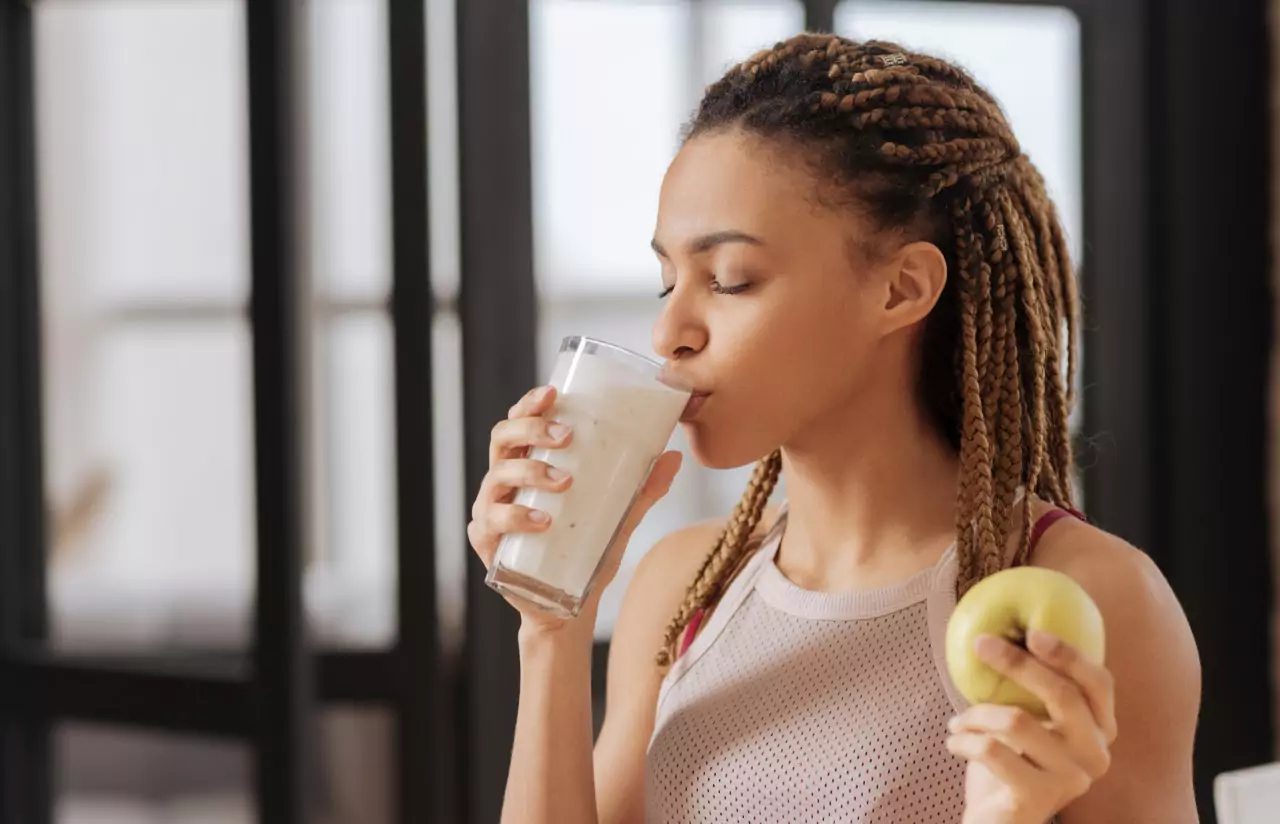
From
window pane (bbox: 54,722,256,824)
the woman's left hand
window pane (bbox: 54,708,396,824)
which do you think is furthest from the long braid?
window pane (bbox: 54,722,256,824)

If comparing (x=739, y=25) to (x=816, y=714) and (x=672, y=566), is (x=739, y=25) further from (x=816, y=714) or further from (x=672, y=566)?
(x=816, y=714)

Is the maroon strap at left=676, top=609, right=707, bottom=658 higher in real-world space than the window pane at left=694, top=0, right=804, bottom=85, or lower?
lower

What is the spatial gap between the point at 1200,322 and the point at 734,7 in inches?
37.7

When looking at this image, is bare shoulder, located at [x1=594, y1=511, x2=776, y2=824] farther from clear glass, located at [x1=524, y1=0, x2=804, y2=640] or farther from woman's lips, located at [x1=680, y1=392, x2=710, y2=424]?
clear glass, located at [x1=524, y1=0, x2=804, y2=640]

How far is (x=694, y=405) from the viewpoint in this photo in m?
1.06

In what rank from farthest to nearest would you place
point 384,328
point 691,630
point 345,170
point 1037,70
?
point 345,170, point 384,328, point 1037,70, point 691,630

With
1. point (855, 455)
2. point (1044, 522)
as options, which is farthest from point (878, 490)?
point (1044, 522)

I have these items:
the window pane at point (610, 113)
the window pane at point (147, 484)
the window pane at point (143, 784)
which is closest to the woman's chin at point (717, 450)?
the window pane at point (610, 113)

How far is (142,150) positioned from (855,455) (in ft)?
7.38

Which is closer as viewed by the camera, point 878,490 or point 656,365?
point 656,365

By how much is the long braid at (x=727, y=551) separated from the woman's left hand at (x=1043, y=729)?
449 mm

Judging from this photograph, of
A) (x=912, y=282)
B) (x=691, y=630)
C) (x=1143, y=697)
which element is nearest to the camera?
(x=1143, y=697)

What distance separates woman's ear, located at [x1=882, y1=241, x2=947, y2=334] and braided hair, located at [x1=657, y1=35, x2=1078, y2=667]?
26 mm

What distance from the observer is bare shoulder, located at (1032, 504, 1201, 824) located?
973 mm
